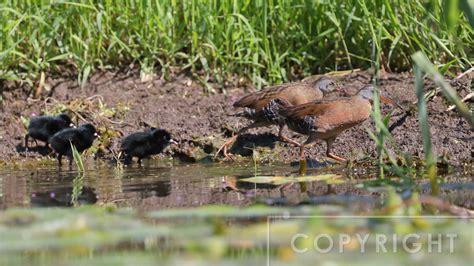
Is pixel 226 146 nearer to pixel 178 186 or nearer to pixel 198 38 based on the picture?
pixel 198 38

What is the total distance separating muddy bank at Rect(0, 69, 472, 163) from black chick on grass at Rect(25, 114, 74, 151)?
26cm

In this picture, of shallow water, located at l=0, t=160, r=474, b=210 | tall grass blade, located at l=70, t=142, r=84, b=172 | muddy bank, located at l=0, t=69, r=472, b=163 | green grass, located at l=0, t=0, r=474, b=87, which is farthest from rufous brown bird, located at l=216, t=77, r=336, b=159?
tall grass blade, located at l=70, t=142, r=84, b=172

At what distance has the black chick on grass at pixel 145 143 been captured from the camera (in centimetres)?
927

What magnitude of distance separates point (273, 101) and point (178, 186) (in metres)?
2.19

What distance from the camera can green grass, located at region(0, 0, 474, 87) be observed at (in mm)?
10406

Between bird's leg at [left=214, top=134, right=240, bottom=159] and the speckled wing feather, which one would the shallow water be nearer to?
bird's leg at [left=214, top=134, right=240, bottom=159]

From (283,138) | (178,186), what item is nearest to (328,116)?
(283,138)

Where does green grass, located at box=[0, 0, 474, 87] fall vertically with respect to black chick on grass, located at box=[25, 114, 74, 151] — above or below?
Result: above

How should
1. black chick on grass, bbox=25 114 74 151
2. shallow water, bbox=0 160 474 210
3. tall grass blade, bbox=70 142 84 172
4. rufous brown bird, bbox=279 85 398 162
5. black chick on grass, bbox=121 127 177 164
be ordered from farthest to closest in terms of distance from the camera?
1. black chick on grass, bbox=25 114 74 151
2. black chick on grass, bbox=121 127 177 164
3. rufous brown bird, bbox=279 85 398 162
4. tall grass blade, bbox=70 142 84 172
5. shallow water, bbox=0 160 474 210

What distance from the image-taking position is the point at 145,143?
30.4ft

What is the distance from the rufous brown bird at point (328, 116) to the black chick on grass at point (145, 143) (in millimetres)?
1122

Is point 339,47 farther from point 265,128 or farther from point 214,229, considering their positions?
point 214,229

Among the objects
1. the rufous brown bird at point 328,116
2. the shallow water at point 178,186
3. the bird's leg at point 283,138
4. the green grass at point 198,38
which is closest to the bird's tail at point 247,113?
the bird's leg at point 283,138

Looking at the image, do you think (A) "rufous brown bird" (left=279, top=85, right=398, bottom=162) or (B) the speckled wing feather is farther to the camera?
(B) the speckled wing feather
